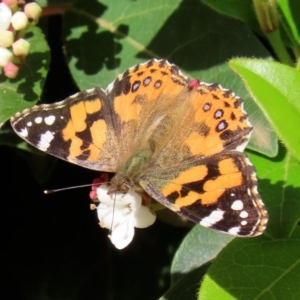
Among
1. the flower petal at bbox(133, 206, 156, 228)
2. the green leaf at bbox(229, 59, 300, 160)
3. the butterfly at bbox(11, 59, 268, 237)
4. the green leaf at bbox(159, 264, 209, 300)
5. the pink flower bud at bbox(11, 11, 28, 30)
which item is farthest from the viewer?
the green leaf at bbox(159, 264, 209, 300)

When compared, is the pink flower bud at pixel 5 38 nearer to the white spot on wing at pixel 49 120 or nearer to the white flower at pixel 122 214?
the white spot on wing at pixel 49 120

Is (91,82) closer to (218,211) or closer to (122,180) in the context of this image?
(122,180)

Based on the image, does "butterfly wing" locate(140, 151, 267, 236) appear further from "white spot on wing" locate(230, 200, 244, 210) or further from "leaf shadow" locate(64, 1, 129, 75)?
"leaf shadow" locate(64, 1, 129, 75)

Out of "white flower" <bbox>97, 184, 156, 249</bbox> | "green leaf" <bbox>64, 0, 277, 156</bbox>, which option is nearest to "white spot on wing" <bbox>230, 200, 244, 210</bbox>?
"white flower" <bbox>97, 184, 156, 249</bbox>

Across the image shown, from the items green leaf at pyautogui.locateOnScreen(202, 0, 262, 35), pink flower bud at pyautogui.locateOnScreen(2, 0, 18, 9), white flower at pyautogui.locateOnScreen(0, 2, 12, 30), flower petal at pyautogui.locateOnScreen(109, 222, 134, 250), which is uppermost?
green leaf at pyautogui.locateOnScreen(202, 0, 262, 35)

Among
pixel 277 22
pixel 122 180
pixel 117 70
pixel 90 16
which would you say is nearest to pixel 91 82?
pixel 117 70

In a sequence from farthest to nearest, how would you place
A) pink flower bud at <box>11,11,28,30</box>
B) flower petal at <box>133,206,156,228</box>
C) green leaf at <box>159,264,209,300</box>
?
green leaf at <box>159,264,209,300</box>, pink flower bud at <box>11,11,28,30</box>, flower petal at <box>133,206,156,228</box>

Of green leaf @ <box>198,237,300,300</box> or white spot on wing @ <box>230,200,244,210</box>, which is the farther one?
green leaf @ <box>198,237,300,300</box>
